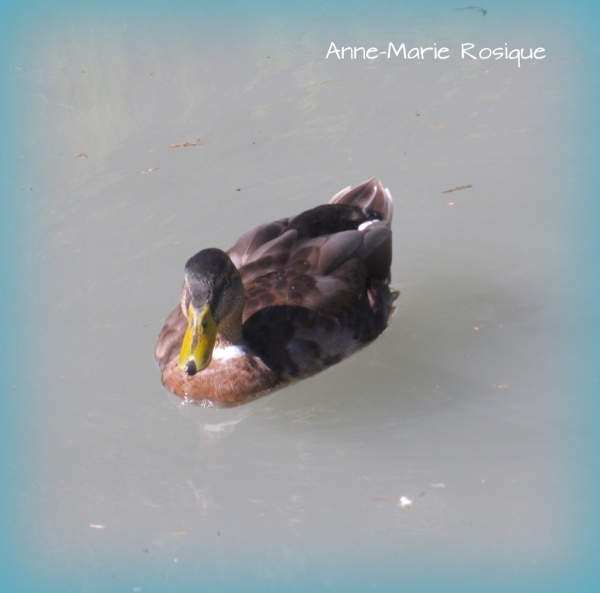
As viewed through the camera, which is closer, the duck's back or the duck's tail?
the duck's back

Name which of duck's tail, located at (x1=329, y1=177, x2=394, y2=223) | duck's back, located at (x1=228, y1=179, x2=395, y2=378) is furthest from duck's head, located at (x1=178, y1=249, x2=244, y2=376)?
duck's tail, located at (x1=329, y1=177, x2=394, y2=223)

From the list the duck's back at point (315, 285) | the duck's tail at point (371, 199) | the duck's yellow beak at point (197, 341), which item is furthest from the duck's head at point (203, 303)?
the duck's tail at point (371, 199)

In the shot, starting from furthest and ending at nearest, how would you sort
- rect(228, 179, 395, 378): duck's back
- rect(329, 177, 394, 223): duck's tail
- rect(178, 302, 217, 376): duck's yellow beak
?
rect(329, 177, 394, 223): duck's tail
rect(228, 179, 395, 378): duck's back
rect(178, 302, 217, 376): duck's yellow beak

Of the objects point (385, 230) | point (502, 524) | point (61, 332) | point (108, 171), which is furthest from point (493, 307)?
point (108, 171)

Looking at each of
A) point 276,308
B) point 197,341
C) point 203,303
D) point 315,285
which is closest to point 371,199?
point 315,285

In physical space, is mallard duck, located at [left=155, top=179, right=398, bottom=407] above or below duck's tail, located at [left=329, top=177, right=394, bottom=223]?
below

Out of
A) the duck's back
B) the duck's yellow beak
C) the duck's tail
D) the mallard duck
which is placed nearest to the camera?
the duck's yellow beak

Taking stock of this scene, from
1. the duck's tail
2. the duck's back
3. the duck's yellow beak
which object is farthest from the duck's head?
the duck's tail

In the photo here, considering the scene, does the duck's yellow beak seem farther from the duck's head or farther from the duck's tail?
the duck's tail
